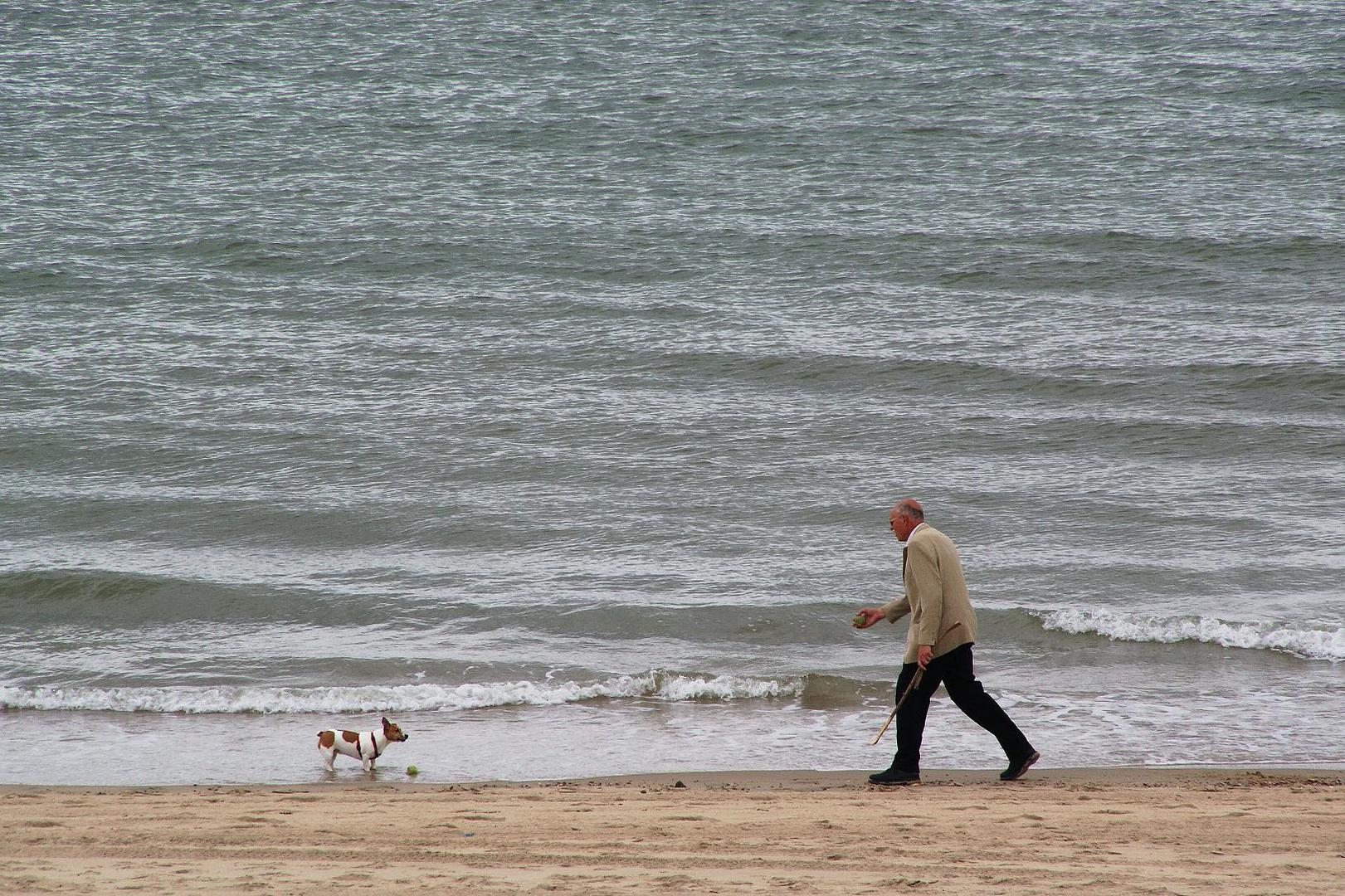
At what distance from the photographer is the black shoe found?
6883 millimetres

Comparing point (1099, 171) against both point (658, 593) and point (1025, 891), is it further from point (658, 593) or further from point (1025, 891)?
point (1025, 891)

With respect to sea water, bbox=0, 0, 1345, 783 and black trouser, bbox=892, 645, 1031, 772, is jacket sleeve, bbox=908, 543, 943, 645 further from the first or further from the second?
sea water, bbox=0, 0, 1345, 783

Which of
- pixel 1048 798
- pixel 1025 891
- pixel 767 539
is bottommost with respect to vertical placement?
pixel 767 539

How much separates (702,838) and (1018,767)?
6.99 feet

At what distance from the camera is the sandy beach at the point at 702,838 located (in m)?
5.09

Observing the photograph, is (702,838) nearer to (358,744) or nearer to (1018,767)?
(1018,767)

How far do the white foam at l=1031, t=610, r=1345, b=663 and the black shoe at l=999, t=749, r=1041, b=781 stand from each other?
3.28 metres

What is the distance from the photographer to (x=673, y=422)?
1530 centimetres

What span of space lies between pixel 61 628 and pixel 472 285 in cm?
1033

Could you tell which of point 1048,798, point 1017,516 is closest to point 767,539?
point 1017,516

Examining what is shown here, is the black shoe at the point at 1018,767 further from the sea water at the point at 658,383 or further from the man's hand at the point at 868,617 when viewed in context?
the man's hand at the point at 868,617

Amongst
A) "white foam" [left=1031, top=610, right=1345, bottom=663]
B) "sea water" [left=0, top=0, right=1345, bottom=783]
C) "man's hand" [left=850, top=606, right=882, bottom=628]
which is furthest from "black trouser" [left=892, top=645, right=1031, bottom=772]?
"white foam" [left=1031, top=610, right=1345, bottom=663]

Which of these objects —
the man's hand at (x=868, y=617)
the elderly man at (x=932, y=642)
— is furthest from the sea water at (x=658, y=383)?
the man's hand at (x=868, y=617)

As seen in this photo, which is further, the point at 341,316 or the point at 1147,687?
the point at 341,316
